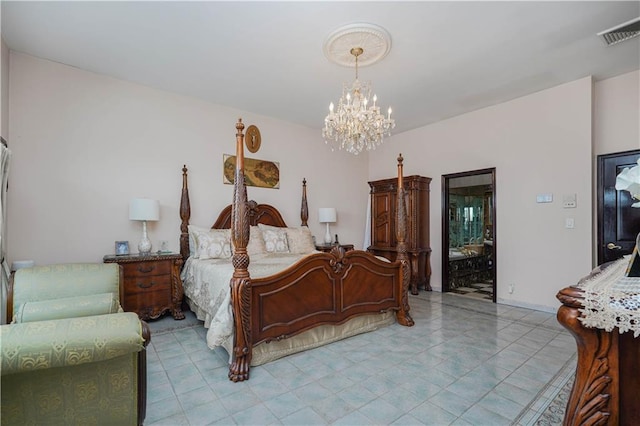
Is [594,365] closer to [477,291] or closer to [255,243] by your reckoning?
[255,243]

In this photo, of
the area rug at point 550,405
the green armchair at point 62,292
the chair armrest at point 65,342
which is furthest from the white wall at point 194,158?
the chair armrest at point 65,342

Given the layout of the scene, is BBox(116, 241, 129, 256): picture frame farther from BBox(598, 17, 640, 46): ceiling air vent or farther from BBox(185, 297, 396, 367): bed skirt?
BBox(598, 17, 640, 46): ceiling air vent

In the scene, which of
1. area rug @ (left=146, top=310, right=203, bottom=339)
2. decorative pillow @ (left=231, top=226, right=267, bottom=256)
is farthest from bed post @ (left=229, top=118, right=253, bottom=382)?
decorative pillow @ (left=231, top=226, right=267, bottom=256)

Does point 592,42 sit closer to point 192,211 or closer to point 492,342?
point 492,342

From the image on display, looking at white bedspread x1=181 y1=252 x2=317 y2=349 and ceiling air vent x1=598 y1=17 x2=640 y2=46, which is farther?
ceiling air vent x1=598 y1=17 x2=640 y2=46

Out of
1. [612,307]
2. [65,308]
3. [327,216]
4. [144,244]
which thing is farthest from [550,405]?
[144,244]

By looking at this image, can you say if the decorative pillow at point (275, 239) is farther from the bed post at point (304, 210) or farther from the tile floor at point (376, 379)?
the tile floor at point (376, 379)

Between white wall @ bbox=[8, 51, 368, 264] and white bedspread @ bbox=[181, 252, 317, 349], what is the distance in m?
0.81

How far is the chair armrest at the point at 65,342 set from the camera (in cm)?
109

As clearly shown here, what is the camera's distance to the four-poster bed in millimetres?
2406

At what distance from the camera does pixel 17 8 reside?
2467 mm

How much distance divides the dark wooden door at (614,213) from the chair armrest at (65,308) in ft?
16.7

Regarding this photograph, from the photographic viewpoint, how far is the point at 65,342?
1157 mm

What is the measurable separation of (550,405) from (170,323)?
3635 millimetres
